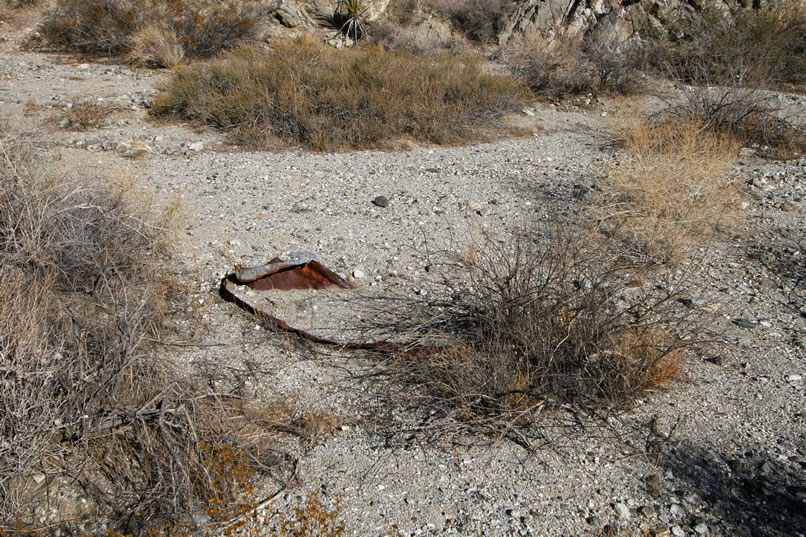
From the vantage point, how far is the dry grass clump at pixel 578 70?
10281 millimetres

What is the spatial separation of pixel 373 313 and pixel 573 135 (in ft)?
18.3

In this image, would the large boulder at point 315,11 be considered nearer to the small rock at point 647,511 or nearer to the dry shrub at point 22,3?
the dry shrub at point 22,3

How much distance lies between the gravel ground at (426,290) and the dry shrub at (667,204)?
24 centimetres

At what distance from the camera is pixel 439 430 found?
3.19m

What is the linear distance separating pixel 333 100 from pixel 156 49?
4642 millimetres

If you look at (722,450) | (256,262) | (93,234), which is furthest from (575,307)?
(93,234)

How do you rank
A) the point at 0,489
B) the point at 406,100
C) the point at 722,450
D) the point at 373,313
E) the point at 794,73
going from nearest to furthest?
the point at 0,489
the point at 722,450
the point at 373,313
the point at 406,100
the point at 794,73

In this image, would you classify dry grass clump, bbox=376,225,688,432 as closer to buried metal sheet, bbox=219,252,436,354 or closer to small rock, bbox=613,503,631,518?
small rock, bbox=613,503,631,518

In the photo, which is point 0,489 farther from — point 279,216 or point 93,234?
point 279,216

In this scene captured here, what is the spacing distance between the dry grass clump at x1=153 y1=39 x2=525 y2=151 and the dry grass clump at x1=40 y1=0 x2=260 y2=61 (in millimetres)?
2371

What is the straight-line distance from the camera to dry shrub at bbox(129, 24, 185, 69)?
1098cm

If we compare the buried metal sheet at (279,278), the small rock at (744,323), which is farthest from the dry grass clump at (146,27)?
the small rock at (744,323)

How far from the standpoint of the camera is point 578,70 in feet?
33.8

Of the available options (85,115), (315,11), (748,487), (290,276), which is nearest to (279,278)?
(290,276)
